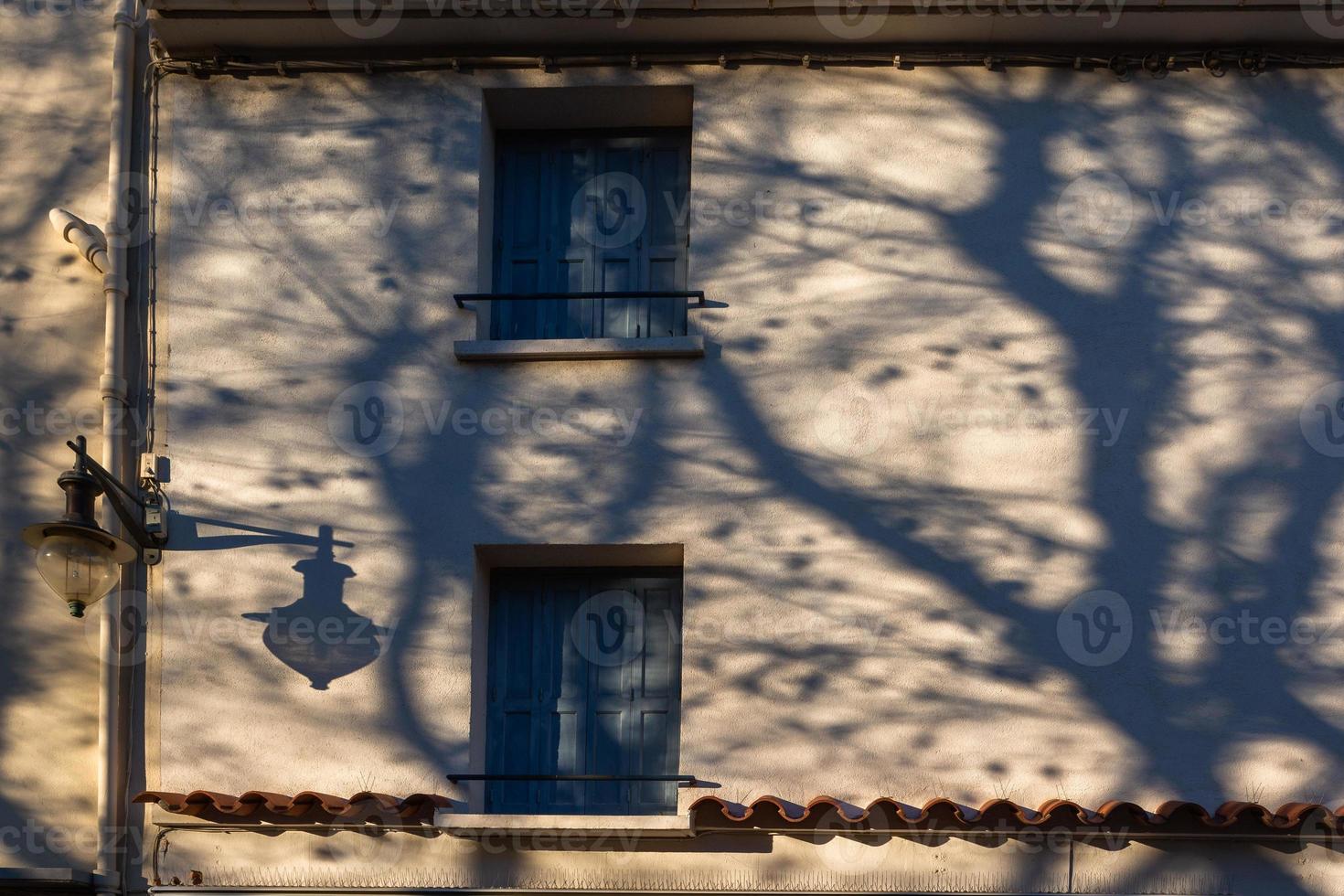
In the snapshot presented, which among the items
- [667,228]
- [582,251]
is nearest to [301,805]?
[582,251]

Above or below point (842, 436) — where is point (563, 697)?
below

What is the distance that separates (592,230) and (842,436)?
6.95 feet

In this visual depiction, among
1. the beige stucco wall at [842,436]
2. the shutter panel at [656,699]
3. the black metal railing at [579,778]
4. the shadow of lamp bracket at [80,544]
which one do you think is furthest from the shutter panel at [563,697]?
the shadow of lamp bracket at [80,544]

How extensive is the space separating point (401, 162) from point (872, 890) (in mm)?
5053

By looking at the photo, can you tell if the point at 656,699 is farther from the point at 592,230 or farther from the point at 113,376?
the point at 113,376

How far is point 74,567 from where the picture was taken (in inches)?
356

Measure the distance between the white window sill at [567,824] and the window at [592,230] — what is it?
294 cm

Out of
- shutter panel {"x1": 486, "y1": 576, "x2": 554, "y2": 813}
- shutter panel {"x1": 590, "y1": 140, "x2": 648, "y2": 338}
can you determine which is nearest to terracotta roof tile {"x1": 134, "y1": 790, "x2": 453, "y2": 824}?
shutter panel {"x1": 486, "y1": 576, "x2": 554, "y2": 813}

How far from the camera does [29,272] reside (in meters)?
10.8

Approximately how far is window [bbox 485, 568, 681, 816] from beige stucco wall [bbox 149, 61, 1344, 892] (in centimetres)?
41

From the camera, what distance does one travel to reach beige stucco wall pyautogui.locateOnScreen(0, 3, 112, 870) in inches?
392

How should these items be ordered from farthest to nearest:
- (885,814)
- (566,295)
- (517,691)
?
(566,295) → (517,691) → (885,814)

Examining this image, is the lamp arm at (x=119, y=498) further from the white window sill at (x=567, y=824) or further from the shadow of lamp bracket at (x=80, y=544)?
the white window sill at (x=567, y=824)

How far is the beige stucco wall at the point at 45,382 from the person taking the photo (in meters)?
9.97
